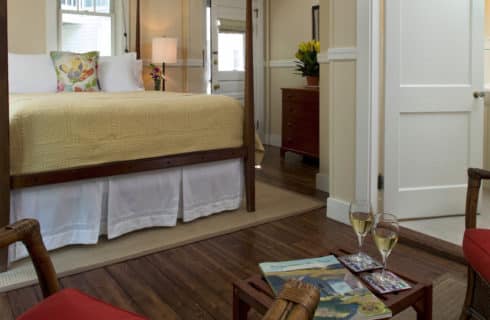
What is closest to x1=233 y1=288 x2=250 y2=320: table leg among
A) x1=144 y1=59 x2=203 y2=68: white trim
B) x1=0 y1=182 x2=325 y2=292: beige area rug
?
x1=0 y1=182 x2=325 y2=292: beige area rug

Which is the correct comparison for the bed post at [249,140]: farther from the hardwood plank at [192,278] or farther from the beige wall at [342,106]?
the hardwood plank at [192,278]

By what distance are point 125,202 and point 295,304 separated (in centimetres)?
224

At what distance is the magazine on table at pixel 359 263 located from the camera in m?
1.39

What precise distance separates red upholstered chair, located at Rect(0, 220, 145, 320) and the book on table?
17.5 inches

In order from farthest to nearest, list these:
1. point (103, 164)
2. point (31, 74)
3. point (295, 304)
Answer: point (31, 74)
point (103, 164)
point (295, 304)

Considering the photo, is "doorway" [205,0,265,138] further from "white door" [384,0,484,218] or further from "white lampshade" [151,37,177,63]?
"white door" [384,0,484,218]

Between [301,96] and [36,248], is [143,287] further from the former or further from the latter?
[301,96]

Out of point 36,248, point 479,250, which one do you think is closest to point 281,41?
point 479,250

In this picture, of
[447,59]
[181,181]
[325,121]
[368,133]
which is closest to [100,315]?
[181,181]

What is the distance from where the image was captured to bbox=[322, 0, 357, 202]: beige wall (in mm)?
2957

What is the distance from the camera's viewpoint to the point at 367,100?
2.87 metres

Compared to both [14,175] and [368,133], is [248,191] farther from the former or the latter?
[14,175]

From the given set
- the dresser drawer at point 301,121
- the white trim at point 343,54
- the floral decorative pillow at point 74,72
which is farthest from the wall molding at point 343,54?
the floral decorative pillow at point 74,72

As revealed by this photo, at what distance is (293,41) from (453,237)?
387 centimetres
